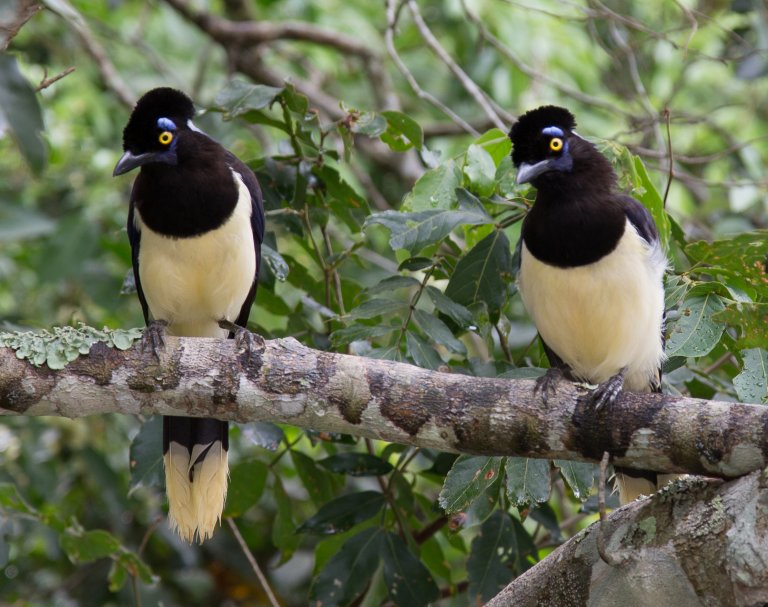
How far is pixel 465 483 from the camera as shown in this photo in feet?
9.83

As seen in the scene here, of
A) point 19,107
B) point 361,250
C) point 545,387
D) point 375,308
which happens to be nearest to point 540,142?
point 375,308

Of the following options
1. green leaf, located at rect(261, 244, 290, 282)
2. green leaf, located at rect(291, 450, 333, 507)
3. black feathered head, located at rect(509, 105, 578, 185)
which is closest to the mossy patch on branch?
green leaf, located at rect(261, 244, 290, 282)

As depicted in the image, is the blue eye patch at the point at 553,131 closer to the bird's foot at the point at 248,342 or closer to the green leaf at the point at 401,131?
the green leaf at the point at 401,131

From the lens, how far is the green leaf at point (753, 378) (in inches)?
112

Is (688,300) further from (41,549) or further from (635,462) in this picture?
(41,549)

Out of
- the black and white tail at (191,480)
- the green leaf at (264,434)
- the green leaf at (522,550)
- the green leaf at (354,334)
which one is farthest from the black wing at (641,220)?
the black and white tail at (191,480)

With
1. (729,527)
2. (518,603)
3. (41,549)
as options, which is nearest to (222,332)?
(518,603)

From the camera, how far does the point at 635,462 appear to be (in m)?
2.71

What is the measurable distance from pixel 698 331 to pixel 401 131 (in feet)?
4.44

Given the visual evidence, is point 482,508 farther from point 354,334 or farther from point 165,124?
point 165,124

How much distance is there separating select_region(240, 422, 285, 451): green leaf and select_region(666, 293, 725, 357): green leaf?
4.23 feet

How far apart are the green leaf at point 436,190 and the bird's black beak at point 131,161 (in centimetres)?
88

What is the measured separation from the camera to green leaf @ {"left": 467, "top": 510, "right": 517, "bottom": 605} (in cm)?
344

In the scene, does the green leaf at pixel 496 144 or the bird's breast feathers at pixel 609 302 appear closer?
the bird's breast feathers at pixel 609 302
